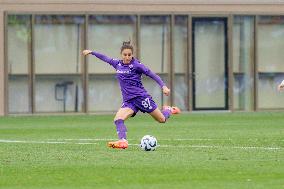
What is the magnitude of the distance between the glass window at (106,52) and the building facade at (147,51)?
0.11 feet

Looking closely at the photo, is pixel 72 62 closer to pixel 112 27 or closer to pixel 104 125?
pixel 112 27

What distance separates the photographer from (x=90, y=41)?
3981cm

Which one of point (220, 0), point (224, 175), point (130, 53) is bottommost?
point (224, 175)

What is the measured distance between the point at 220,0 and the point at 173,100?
3852mm

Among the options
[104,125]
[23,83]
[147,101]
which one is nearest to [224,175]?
[147,101]

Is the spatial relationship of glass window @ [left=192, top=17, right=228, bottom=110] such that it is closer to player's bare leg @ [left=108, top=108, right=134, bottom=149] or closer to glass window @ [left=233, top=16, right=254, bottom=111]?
glass window @ [left=233, top=16, right=254, bottom=111]

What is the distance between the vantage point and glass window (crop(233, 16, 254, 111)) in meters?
41.3

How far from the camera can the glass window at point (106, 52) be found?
39875 millimetres

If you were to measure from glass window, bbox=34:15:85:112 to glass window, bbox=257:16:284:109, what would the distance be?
6.64 metres

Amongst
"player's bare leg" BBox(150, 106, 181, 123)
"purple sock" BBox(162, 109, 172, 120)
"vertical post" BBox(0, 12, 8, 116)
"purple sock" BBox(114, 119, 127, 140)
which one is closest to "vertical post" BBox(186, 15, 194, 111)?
"vertical post" BBox(0, 12, 8, 116)

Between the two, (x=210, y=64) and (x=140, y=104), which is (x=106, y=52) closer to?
(x=210, y=64)

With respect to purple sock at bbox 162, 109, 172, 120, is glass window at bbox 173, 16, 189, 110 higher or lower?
higher

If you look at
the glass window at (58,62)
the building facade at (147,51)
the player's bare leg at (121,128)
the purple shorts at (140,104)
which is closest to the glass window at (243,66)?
the building facade at (147,51)

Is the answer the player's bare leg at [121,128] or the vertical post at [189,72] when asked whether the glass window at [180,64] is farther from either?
the player's bare leg at [121,128]
